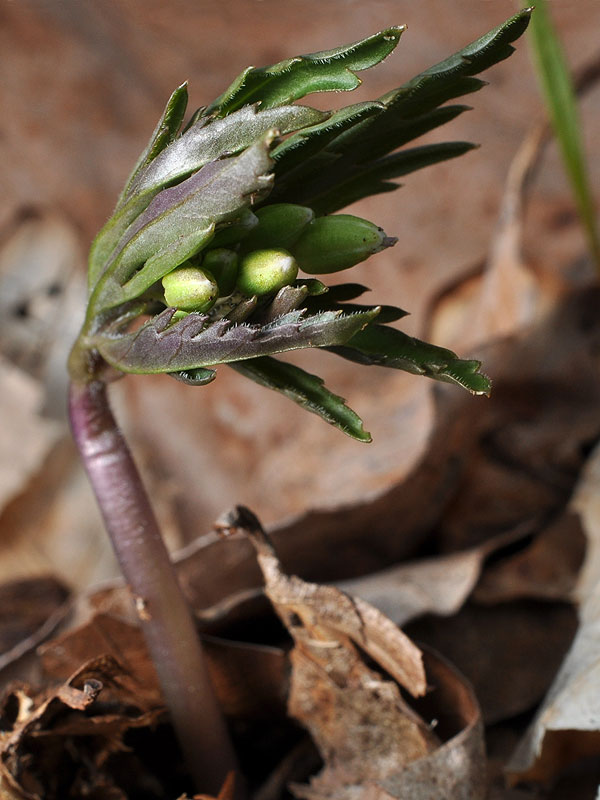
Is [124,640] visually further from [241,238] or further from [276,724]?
[241,238]

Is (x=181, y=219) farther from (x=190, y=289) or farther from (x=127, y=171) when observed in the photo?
(x=127, y=171)

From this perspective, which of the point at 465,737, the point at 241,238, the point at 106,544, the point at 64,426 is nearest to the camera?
the point at 241,238

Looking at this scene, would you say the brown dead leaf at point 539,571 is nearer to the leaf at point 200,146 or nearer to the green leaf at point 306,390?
the green leaf at point 306,390

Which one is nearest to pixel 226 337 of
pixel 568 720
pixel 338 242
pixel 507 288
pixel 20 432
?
pixel 338 242

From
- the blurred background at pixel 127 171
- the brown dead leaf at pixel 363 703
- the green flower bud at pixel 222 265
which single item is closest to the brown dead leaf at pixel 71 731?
the brown dead leaf at pixel 363 703

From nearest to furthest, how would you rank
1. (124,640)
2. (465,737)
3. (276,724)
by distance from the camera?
(465,737)
(124,640)
(276,724)

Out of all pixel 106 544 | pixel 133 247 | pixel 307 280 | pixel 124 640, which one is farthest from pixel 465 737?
pixel 106 544
